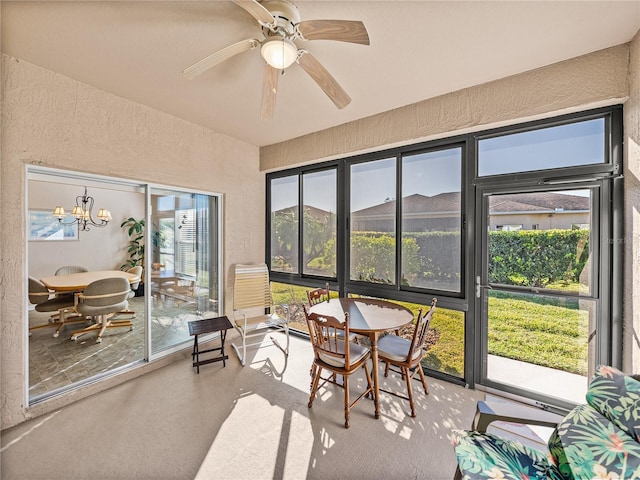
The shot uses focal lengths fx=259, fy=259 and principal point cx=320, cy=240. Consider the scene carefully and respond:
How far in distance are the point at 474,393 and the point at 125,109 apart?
440 cm

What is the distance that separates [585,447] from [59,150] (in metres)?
Answer: 3.87

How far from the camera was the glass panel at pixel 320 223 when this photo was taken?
3.55 m

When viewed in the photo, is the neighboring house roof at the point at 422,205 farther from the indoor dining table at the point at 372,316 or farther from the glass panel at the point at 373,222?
the indoor dining table at the point at 372,316

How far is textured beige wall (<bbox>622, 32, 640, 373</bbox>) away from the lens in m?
1.74

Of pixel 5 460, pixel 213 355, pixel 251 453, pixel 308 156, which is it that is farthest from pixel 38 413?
pixel 308 156

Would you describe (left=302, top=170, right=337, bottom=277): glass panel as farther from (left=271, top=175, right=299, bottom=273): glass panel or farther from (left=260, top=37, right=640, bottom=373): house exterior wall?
(left=260, top=37, right=640, bottom=373): house exterior wall

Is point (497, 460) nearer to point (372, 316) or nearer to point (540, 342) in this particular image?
point (372, 316)

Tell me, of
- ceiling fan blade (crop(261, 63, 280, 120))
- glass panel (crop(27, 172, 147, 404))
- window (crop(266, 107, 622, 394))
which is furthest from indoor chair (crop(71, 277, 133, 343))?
ceiling fan blade (crop(261, 63, 280, 120))

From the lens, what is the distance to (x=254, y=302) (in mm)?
3699

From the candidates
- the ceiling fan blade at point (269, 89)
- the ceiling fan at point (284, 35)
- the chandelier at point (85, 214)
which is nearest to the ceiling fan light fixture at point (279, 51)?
the ceiling fan at point (284, 35)

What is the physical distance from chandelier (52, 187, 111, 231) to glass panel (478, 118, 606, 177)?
5.82m

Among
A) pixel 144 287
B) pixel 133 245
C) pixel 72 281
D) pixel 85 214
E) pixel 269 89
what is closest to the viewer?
pixel 269 89

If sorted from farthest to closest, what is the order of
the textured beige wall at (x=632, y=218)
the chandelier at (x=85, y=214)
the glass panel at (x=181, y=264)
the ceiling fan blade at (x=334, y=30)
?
the chandelier at (x=85, y=214), the glass panel at (x=181, y=264), the textured beige wall at (x=632, y=218), the ceiling fan blade at (x=334, y=30)

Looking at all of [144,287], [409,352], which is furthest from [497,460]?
[144,287]
